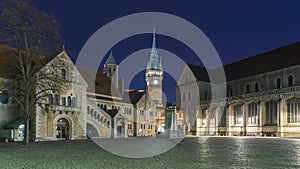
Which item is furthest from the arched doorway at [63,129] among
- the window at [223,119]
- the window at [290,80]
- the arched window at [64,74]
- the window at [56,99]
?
the window at [290,80]

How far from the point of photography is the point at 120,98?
62781 millimetres

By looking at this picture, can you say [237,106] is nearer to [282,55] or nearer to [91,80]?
[282,55]

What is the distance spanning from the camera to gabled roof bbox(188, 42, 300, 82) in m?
57.6

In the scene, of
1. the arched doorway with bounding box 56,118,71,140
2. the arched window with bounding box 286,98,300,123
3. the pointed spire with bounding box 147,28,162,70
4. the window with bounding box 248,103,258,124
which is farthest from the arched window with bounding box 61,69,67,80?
the pointed spire with bounding box 147,28,162,70

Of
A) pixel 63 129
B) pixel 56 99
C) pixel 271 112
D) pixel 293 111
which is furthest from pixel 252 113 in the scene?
pixel 56 99

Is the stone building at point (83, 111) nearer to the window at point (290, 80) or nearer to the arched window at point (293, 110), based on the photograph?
the arched window at point (293, 110)

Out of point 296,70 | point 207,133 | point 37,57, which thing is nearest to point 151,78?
point 207,133

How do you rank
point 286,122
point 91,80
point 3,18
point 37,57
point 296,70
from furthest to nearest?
point 91,80
point 296,70
point 286,122
point 37,57
point 3,18

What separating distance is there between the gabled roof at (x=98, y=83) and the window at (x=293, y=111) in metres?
32.7

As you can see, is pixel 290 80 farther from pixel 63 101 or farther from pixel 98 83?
pixel 63 101

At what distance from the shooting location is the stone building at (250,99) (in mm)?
50938

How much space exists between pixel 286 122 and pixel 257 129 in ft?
21.8

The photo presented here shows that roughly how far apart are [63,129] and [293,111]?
123 feet

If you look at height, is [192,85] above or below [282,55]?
below
